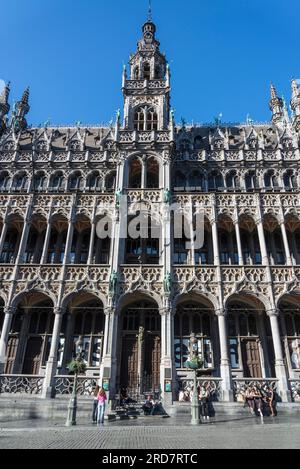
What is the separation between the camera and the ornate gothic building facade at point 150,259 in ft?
76.4

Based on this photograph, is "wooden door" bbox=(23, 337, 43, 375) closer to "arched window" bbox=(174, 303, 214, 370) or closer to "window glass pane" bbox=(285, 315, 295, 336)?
"arched window" bbox=(174, 303, 214, 370)

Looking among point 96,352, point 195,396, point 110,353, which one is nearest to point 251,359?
point 195,396

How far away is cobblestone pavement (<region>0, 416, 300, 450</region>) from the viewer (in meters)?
9.58

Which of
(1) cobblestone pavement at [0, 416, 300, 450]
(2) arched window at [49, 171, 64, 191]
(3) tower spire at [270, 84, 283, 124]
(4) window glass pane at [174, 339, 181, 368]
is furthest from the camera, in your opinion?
(3) tower spire at [270, 84, 283, 124]

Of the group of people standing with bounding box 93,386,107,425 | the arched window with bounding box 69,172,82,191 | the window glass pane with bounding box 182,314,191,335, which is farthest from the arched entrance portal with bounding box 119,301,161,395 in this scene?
the arched window with bounding box 69,172,82,191

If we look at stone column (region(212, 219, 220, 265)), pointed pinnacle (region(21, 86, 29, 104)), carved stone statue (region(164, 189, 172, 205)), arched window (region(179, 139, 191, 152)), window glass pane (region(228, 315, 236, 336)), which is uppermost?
pointed pinnacle (region(21, 86, 29, 104))

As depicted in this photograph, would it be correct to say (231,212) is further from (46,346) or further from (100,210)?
(46,346)

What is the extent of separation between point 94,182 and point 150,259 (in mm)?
9643

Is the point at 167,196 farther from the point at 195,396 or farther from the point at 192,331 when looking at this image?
the point at 195,396

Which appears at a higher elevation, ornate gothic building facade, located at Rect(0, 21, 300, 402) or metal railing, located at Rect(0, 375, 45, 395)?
ornate gothic building facade, located at Rect(0, 21, 300, 402)

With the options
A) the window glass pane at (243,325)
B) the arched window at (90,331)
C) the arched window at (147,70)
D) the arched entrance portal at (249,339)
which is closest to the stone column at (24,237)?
the arched window at (90,331)

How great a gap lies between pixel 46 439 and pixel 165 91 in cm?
3134

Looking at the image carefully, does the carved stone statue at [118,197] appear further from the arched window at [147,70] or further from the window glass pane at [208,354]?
the arched window at [147,70]

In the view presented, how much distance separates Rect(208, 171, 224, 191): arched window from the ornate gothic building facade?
0.19 meters
